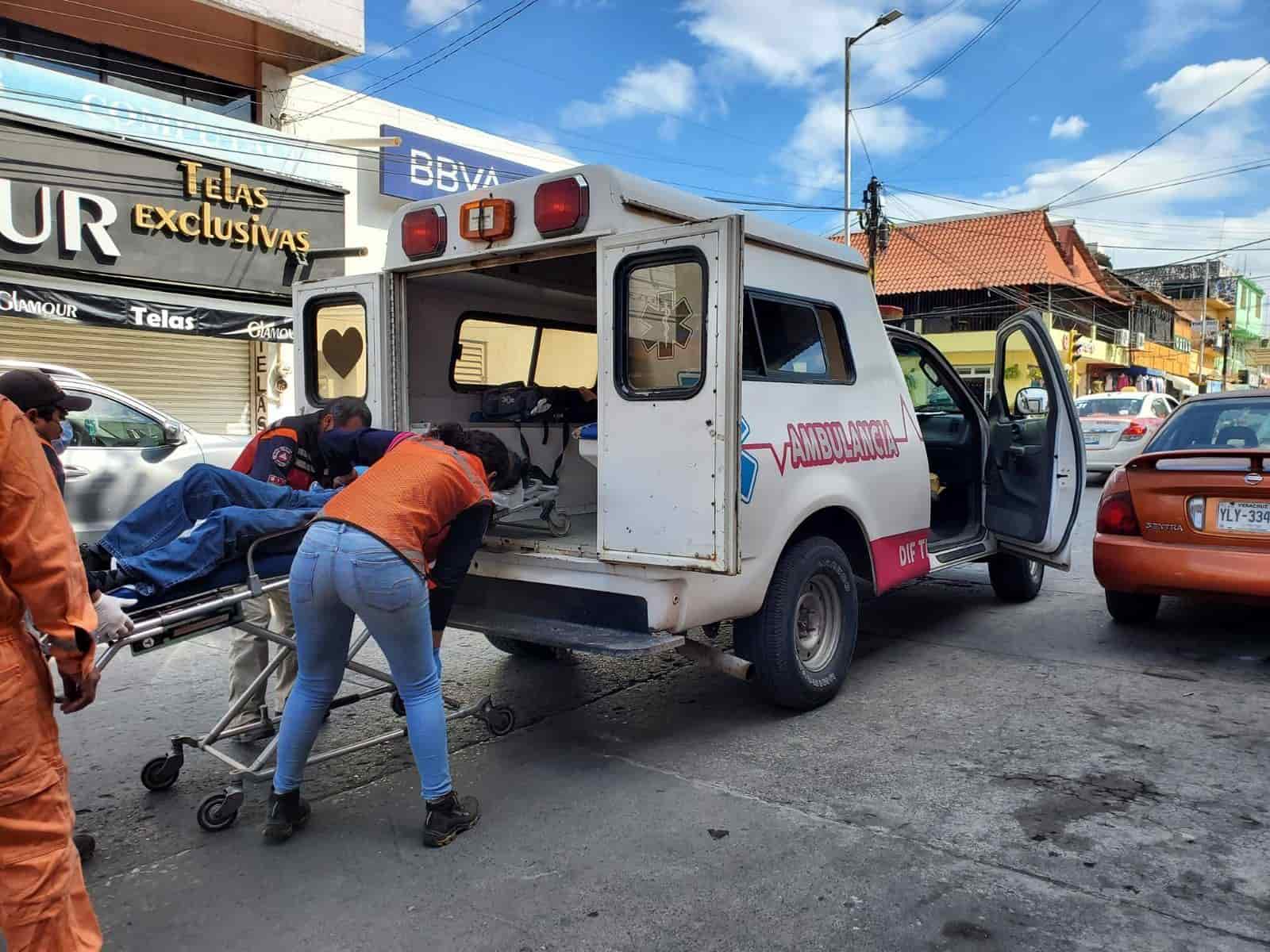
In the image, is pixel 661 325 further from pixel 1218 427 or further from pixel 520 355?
pixel 1218 427

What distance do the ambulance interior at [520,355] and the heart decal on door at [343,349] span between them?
0.31 m

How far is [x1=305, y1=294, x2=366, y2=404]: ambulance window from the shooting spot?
546cm

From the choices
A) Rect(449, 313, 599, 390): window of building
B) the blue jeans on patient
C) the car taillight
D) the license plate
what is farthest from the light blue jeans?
the car taillight

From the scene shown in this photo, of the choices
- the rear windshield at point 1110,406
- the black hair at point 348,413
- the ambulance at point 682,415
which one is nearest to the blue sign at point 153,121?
the ambulance at point 682,415

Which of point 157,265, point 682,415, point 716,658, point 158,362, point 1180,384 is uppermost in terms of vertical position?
point 157,265

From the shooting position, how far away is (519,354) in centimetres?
654

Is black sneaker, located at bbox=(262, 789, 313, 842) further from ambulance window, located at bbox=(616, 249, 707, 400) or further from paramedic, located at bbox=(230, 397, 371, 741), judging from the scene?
ambulance window, located at bbox=(616, 249, 707, 400)

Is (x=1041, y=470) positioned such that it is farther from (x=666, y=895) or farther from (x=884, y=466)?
(x=666, y=895)

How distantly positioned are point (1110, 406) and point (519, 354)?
13.6 metres

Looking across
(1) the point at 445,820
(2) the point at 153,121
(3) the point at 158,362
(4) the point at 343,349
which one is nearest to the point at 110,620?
(1) the point at 445,820

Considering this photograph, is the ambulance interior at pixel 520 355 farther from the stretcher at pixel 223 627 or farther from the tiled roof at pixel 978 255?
the tiled roof at pixel 978 255

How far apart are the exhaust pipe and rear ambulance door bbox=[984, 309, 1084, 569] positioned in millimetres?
2940

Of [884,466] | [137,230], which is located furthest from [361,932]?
[137,230]

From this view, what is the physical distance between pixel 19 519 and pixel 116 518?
261 inches
